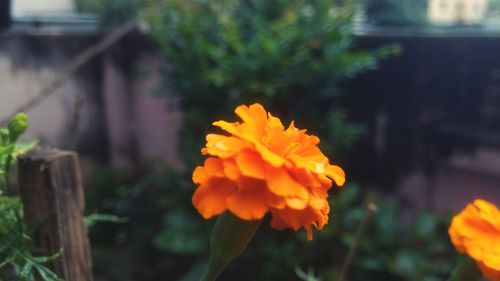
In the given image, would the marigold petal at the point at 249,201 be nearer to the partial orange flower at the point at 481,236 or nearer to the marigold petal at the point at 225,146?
the marigold petal at the point at 225,146

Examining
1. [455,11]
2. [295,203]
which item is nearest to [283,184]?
[295,203]

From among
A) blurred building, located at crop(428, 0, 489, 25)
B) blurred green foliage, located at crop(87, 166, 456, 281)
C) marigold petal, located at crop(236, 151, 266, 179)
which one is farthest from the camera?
blurred building, located at crop(428, 0, 489, 25)

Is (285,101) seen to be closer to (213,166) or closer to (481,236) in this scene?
(481,236)

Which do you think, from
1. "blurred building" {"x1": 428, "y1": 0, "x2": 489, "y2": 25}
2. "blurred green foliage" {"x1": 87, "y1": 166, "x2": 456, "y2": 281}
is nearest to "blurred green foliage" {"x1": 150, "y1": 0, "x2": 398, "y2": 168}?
"blurred green foliage" {"x1": 87, "y1": 166, "x2": 456, "y2": 281}

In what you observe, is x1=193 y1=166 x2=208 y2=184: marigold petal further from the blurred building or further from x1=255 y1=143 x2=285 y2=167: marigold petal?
the blurred building

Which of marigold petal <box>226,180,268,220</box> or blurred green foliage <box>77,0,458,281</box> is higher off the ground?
marigold petal <box>226,180,268,220</box>

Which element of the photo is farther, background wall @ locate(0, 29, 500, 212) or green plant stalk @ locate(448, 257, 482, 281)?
background wall @ locate(0, 29, 500, 212)

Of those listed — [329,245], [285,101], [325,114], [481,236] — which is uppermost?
[481,236]
